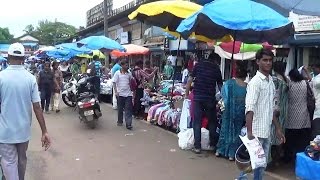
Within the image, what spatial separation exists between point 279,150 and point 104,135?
4359 millimetres

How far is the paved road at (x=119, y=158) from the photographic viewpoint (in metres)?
6.88

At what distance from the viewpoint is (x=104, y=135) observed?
10336 mm

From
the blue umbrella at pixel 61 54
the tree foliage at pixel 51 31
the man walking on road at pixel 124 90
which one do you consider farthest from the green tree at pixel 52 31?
the man walking on road at pixel 124 90

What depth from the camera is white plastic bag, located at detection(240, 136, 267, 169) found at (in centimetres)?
508

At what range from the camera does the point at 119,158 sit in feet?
26.2

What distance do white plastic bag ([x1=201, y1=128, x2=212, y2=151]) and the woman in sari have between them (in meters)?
0.54

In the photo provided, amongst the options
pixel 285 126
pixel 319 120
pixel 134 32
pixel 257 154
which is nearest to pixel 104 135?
pixel 285 126

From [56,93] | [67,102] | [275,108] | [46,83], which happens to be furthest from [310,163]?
[67,102]

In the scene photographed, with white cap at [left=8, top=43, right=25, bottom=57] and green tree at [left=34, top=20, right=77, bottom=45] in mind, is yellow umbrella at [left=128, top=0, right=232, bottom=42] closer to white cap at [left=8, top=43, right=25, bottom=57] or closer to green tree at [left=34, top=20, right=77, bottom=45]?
white cap at [left=8, top=43, right=25, bottom=57]

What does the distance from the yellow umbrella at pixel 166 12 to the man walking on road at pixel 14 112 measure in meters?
4.21

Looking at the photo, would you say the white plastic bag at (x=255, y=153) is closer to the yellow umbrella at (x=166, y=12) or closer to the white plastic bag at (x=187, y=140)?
the white plastic bag at (x=187, y=140)

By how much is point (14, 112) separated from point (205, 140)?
14.1ft

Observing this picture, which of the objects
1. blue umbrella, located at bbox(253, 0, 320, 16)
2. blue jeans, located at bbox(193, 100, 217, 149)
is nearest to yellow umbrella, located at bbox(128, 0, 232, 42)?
blue jeans, located at bbox(193, 100, 217, 149)

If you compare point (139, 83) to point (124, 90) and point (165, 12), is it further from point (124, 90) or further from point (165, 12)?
point (165, 12)
